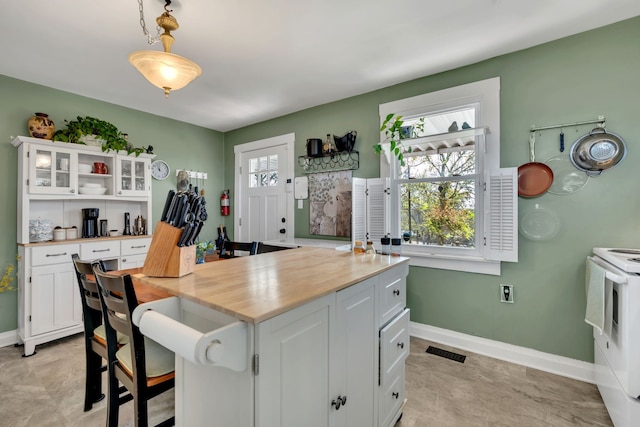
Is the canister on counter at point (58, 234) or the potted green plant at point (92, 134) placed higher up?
the potted green plant at point (92, 134)

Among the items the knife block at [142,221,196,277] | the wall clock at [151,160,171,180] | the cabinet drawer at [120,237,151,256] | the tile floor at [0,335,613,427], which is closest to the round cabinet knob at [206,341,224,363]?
the knife block at [142,221,196,277]

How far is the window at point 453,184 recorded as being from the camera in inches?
95.9

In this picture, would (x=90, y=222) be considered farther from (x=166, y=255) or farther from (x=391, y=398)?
(x=391, y=398)

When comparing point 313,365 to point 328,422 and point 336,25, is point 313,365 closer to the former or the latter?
point 328,422

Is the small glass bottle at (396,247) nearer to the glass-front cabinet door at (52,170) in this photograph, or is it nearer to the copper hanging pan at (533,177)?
the copper hanging pan at (533,177)

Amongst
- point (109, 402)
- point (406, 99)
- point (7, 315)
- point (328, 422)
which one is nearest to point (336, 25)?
point (406, 99)

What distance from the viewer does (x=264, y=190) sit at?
14.0 feet

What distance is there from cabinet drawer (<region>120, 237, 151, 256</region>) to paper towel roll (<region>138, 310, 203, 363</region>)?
270 centimetres

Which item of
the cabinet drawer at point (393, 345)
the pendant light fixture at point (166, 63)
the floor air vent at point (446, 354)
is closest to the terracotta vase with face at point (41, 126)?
the pendant light fixture at point (166, 63)

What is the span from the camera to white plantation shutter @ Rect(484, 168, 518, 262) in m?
2.34

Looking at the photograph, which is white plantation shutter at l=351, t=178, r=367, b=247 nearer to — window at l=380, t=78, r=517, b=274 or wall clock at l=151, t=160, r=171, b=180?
window at l=380, t=78, r=517, b=274

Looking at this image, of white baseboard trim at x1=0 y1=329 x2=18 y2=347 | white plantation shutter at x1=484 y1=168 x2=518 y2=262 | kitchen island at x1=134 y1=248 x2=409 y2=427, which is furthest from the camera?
white baseboard trim at x1=0 y1=329 x2=18 y2=347

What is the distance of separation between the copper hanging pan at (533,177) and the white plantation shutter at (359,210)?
1.38m

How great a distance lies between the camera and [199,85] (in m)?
3.06
